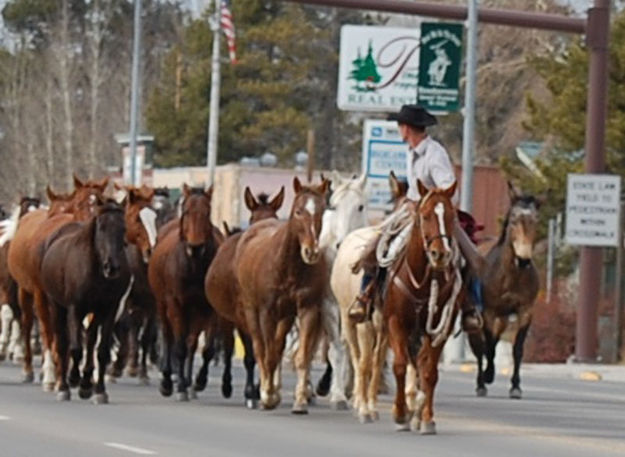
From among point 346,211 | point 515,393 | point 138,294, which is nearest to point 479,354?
point 515,393

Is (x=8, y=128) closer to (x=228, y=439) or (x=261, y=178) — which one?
(x=261, y=178)

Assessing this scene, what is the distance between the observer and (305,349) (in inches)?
937

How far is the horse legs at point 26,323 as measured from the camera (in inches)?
1117

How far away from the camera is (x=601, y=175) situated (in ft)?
128

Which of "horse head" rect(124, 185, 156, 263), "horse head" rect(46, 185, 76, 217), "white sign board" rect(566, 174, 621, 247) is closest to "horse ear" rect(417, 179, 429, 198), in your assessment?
"horse head" rect(124, 185, 156, 263)

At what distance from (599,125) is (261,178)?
36.9 meters

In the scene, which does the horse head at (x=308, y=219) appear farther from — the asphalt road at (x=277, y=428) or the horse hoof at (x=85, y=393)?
the horse hoof at (x=85, y=393)

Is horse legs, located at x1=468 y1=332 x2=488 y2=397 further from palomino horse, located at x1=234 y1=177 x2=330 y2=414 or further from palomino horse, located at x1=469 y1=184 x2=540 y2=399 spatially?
palomino horse, located at x1=234 y1=177 x2=330 y2=414

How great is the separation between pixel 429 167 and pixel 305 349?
7.88 ft

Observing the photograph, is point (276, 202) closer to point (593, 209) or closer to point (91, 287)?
point (91, 287)

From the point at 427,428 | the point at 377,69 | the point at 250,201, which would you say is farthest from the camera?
the point at 377,69

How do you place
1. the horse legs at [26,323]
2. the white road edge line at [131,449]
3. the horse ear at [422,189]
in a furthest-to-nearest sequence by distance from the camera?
the horse legs at [26,323] → the horse ear at [422,189] → the white road edge line at [131,449]

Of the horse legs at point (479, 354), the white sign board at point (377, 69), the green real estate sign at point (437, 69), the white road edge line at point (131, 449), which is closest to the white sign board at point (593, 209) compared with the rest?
the green real estate sign at point (437, 69)

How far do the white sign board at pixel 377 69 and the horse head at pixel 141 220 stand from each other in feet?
54.4
